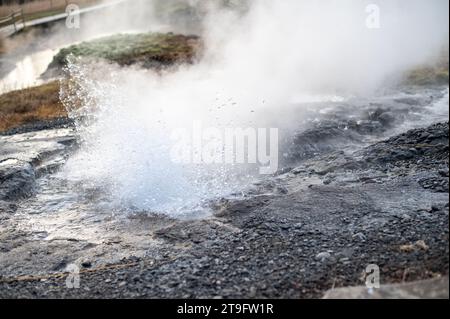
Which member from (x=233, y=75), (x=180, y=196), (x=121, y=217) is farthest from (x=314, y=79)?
(x=121, y=217)

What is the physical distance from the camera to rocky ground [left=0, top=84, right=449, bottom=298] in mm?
5320

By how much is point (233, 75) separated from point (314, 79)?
7.75 feet

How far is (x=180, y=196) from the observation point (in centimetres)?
835

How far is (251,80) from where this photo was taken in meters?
13.8

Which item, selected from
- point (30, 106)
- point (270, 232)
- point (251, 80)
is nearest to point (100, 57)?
point (30, 106)

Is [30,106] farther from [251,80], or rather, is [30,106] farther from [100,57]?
[251,80]

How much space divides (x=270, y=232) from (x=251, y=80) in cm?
799

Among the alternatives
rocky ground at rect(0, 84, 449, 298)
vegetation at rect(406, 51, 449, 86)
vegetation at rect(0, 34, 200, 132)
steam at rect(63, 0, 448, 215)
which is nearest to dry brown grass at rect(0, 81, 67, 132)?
vegetation at rect(0, 34, 200, 132)

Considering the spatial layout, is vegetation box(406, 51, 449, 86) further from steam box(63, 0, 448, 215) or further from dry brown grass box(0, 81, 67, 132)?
dry brown grass box(0, 81, 67, 132)

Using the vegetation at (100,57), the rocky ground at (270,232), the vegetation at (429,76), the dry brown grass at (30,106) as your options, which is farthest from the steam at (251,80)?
the rocky ground at (270,232)

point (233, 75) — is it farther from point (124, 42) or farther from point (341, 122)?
point (124, 42)

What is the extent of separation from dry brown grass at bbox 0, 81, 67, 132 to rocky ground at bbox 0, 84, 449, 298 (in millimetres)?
5383

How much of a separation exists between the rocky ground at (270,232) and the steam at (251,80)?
1.22 meters
